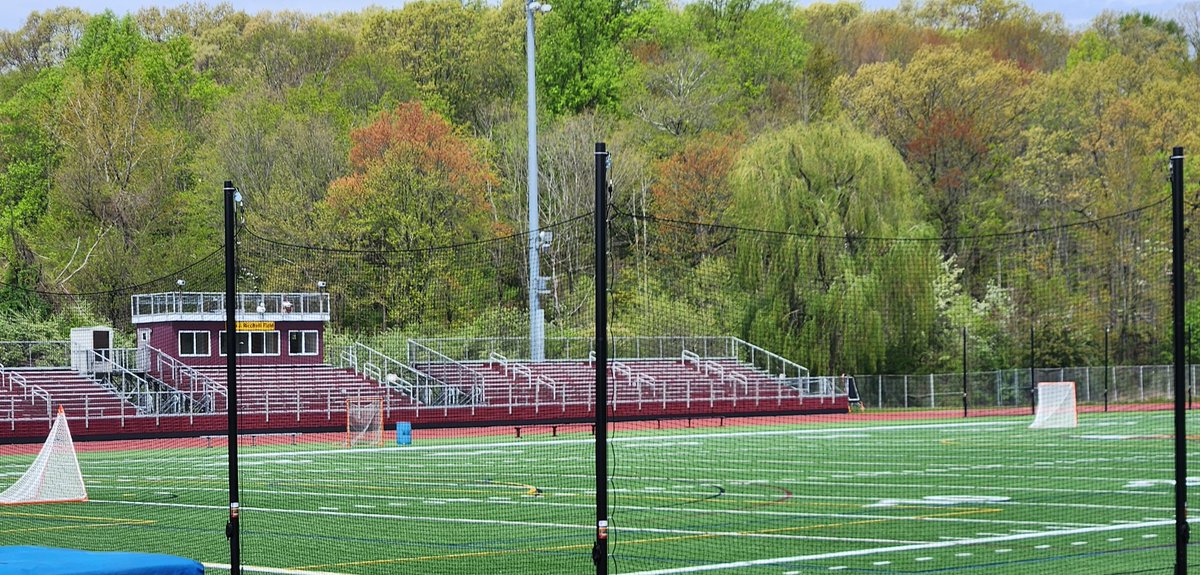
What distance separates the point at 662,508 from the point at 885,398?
33.0m

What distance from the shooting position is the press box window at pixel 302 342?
47.6 meters

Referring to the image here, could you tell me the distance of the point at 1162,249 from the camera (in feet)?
143

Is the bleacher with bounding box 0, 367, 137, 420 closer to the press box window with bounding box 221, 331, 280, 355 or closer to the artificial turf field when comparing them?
the press box window with bounding box 221, 331, 280, 355

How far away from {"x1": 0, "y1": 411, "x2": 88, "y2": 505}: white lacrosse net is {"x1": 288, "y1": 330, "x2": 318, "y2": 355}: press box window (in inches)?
989

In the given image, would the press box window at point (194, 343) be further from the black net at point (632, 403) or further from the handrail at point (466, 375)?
the handrail at point (466, 375)

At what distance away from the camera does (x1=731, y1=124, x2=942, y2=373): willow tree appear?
145 ft

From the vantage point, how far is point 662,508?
19.4 m

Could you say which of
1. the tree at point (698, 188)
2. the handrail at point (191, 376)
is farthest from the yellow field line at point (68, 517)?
the tree at point (698, 188)

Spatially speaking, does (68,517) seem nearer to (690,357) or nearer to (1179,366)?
(1179,366)

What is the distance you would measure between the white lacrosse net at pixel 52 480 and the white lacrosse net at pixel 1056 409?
2495 cm

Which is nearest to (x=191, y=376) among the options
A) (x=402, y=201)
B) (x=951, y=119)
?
(x=402, y=201)

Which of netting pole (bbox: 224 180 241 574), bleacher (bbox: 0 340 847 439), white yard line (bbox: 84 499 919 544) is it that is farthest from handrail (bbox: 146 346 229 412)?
netting pole (bbox: 224 180 241 574)

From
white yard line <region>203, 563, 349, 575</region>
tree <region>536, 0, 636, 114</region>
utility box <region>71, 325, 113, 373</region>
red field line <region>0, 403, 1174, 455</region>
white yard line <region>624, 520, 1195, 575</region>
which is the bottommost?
red field line <region>0, 403, 1174, 455</region>

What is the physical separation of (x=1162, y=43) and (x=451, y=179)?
45.9 m
